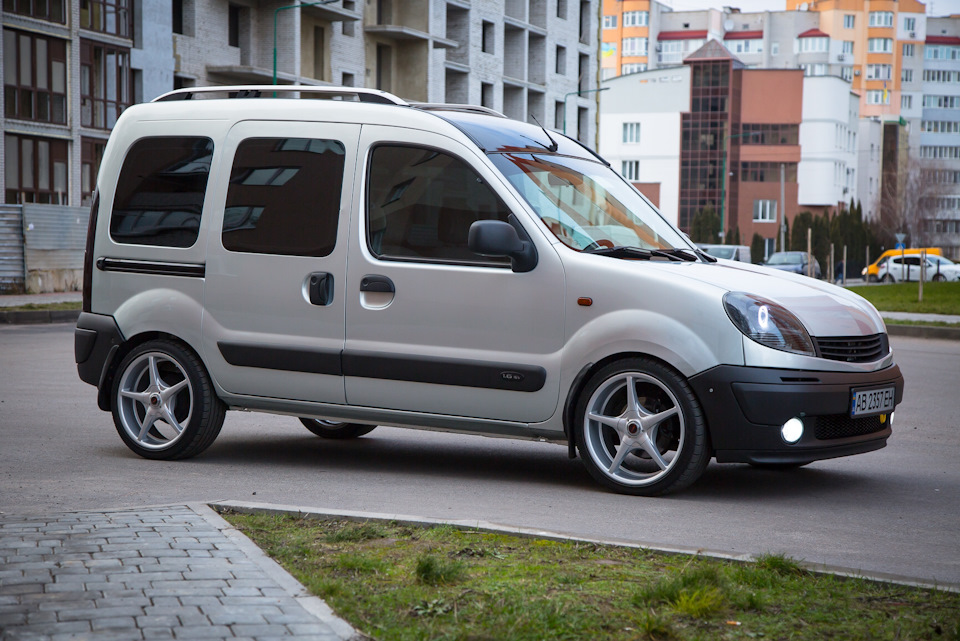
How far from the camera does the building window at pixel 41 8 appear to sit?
39.0m

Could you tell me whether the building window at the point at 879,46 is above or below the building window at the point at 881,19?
below

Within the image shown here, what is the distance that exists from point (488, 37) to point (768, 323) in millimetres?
61378

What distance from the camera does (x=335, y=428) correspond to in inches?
348

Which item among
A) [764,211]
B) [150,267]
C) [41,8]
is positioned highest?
[41,8]

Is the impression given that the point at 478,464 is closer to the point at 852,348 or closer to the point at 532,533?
the point at 852,348

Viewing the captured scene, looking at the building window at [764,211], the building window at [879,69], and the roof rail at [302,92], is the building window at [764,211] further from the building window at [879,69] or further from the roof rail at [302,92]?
the roof rail at [302,92]

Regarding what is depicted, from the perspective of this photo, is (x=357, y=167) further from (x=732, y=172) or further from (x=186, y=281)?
(x=732, y=172)

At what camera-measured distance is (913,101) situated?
149 meters

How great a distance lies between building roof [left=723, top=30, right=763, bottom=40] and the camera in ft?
476

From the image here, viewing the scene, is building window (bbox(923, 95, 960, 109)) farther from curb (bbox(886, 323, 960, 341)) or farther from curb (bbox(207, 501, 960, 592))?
curb (bbox(207, 501, 960, 592))

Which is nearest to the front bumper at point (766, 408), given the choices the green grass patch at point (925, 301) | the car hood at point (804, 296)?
the car hood at point (804, 296)

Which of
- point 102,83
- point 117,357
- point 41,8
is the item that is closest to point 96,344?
point 117,357

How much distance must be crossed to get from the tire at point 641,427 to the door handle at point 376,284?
1270 mm

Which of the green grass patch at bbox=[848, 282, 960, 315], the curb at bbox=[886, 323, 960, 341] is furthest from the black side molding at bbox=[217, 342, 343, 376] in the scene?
the green grass patch at bbox=[848, 282, 960, 315]
